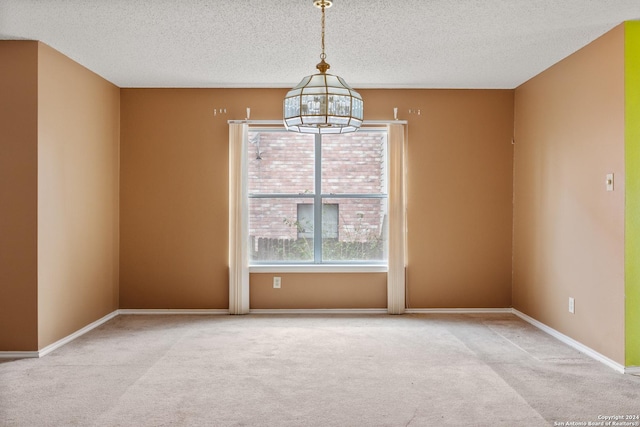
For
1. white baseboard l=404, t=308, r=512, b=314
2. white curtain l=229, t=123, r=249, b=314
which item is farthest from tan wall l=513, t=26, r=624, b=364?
white curtain l=229, t=123, r=249, b=314

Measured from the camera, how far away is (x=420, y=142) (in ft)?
18.7

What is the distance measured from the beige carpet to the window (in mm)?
1057

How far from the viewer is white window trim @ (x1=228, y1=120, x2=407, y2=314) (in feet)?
18.3

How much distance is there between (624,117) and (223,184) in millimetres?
3861

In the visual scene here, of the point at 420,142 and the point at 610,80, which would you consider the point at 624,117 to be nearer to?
the point at 610,80

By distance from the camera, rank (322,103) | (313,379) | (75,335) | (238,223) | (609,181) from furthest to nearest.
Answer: (238,223)
(75,335)
(609,181)
(313,379)
(322,103)

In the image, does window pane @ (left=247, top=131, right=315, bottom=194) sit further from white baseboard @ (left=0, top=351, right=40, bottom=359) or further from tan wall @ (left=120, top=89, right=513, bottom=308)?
white baseboard @ (left=0, top=351, right=40, bottom=359)

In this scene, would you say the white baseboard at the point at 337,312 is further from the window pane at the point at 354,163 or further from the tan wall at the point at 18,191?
the window pane at the point at 354,163

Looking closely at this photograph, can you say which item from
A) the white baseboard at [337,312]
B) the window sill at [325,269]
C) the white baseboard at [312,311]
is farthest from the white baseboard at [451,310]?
the window sill at [325,269]

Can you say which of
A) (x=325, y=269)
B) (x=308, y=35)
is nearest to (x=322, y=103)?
(x=308, y=35)

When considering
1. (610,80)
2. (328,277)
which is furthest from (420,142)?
(610,80)

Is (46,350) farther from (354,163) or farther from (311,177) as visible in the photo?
(354,163)

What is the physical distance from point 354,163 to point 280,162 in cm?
85

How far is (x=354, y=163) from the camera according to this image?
5820mm
